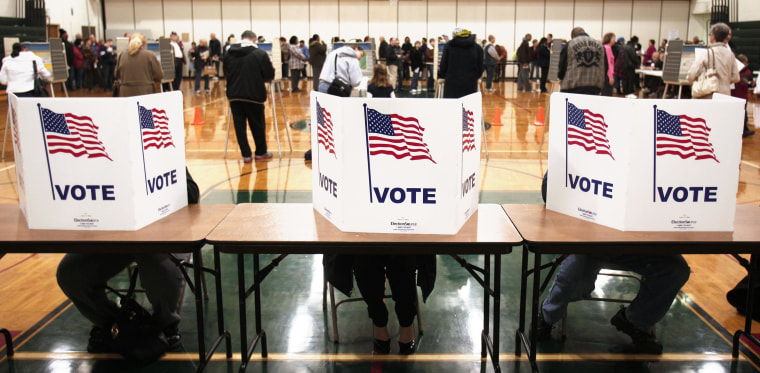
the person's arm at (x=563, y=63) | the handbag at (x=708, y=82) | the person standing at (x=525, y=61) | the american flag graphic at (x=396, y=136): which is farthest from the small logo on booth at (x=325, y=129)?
the person standing at (x=525, y=61)

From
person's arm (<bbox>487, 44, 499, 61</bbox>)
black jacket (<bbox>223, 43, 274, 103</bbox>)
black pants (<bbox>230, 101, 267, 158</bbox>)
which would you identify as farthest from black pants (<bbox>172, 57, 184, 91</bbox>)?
black jacket (<bbox>223, 43, 274, 103</bbox>)

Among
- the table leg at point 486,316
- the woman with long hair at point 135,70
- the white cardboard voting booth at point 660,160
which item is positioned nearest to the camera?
the white cardboard voting booth at point 660,160

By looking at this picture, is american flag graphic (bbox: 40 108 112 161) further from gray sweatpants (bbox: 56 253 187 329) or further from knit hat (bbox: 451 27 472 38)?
knit hat (bbox: 451 27 472 38)

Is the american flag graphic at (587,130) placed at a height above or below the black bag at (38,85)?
below

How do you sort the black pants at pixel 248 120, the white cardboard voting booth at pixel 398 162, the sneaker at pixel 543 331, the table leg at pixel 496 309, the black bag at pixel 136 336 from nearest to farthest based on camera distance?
the white cardboard voting booth at pixel 398 162, the table leg at pixel 496 309, the black bag at pixel 136 336, the sneaker at pixel 543 331, the black pants at pixel 248 120

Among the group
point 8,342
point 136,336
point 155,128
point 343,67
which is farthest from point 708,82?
point 8,342

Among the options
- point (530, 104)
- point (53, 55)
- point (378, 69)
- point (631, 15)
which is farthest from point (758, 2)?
point (53, 55)

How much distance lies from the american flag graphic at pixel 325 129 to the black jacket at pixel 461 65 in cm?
495

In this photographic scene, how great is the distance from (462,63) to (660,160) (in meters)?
5.19

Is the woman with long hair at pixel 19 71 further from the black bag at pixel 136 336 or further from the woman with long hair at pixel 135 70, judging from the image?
the black bag at pixel 136 336

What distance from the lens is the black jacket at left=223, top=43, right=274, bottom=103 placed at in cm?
725

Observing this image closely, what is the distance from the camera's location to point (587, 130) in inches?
107

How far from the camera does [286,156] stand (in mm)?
8266

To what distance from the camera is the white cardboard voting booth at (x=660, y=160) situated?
256cm
